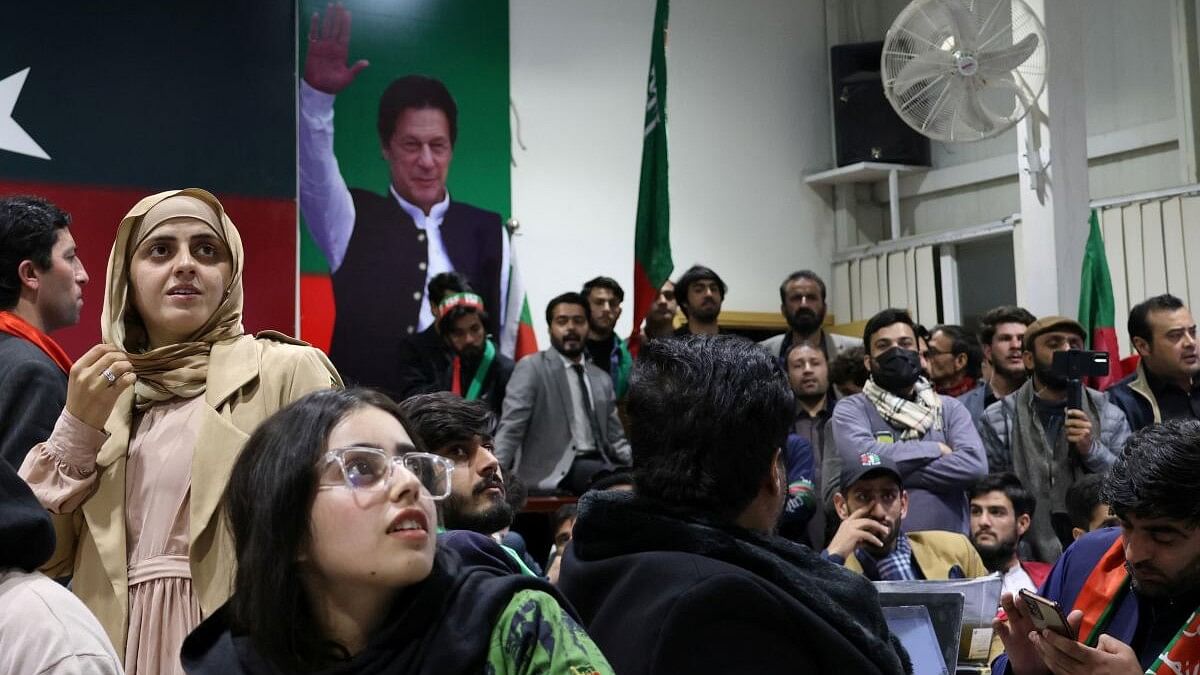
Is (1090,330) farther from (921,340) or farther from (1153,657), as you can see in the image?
(1153,657)

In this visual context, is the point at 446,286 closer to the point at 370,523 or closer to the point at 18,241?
the point at 18,241

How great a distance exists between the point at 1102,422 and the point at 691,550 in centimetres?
366

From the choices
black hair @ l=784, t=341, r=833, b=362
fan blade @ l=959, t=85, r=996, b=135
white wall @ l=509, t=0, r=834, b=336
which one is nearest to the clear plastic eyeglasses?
black hair @ l=784, t=341, r=833, b=362

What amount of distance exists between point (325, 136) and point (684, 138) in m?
2.96

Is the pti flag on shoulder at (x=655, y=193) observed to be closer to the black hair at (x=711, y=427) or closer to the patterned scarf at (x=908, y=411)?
the patterned scarf at (x=908, y=411)

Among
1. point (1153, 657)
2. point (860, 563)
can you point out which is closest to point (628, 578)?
point (1153, 657)

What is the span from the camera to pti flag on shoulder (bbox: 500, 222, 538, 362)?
802 centimetres

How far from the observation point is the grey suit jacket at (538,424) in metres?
5.74

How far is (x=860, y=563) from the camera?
4004mm

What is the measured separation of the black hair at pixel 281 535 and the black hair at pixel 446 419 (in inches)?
41.9

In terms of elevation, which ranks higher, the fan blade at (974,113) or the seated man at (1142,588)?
the fan blade at (974,113)

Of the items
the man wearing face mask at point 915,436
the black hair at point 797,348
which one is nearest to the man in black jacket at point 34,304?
the man wearing face mask at point 915,436

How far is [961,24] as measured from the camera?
6.36 metres

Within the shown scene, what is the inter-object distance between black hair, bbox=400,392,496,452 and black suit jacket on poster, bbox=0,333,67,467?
24.8 inches
